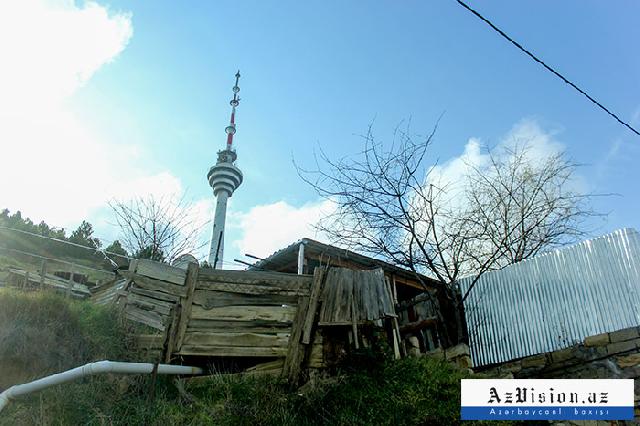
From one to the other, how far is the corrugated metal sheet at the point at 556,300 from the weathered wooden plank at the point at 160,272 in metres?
6.60

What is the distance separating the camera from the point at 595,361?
25.6 feet

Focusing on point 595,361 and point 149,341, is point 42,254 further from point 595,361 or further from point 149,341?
point 595,361

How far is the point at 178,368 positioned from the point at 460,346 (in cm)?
590

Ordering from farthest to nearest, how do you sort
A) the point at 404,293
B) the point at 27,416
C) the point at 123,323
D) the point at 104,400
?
the point at 404,293
the point at 123,323
the point at 104,400
the point at 27,416

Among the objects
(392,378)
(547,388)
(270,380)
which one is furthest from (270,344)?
(547,388)

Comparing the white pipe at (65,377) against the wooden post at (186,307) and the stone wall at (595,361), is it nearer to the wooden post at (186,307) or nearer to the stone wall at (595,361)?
the wooden post at (186,307)

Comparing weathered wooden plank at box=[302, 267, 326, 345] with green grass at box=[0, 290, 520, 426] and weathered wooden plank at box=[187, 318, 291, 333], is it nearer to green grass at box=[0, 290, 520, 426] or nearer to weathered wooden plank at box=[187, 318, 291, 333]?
weathered wooden plank at box=[187, 318, 291, 333]

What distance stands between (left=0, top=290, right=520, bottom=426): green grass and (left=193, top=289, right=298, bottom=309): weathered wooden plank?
1.11 m

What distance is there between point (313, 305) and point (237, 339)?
1.35m

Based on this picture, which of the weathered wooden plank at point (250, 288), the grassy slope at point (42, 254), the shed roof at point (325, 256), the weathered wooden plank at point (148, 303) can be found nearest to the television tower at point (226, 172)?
the grassy slope at point (42, 254)

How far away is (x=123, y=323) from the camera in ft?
29.8

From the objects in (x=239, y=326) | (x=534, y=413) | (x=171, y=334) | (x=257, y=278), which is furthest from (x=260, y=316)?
(x=534, y=413)

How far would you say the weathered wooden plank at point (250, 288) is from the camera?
23.7 feet

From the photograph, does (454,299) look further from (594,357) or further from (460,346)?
(594,357)
